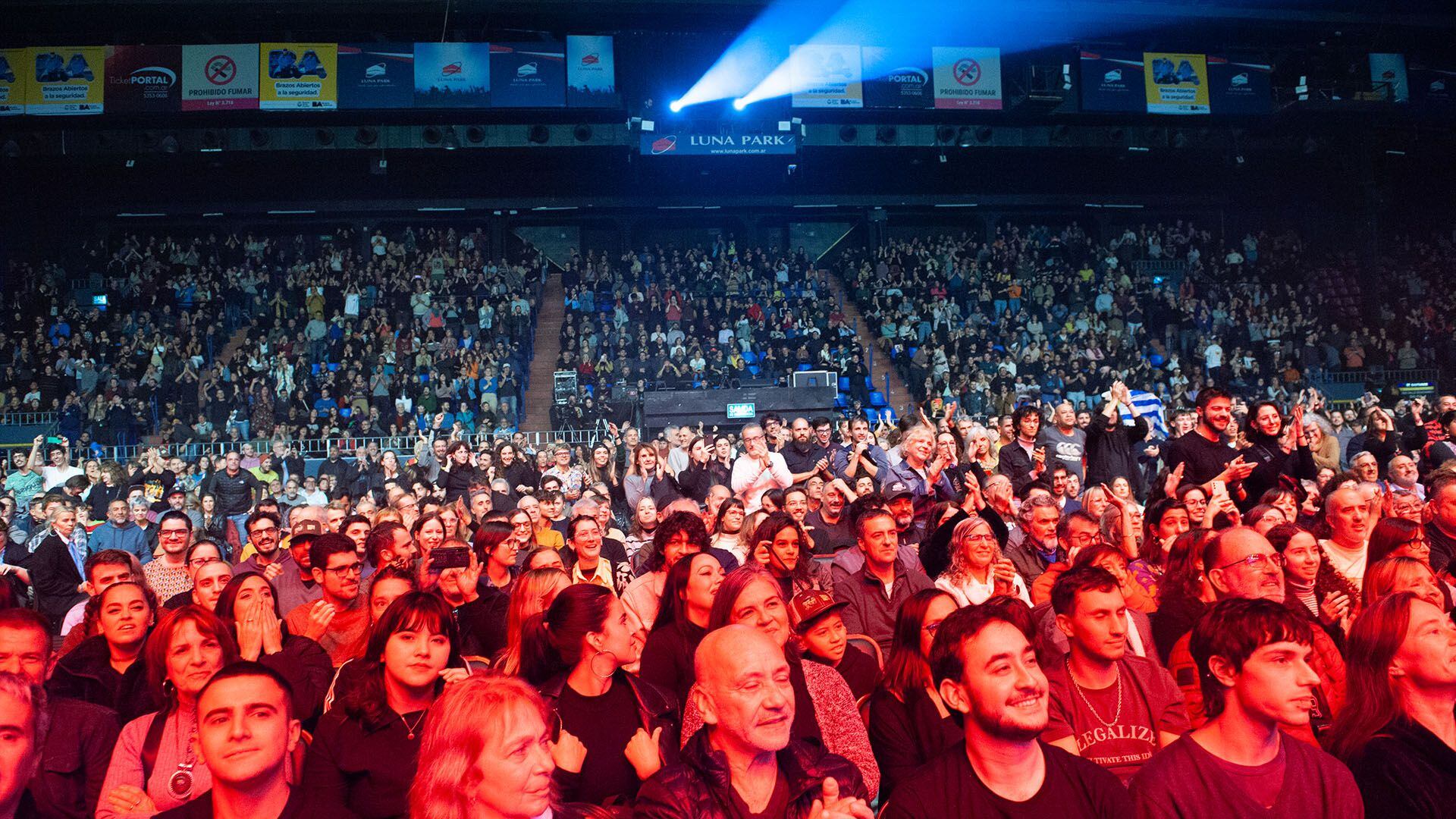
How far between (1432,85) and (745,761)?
30.0 meters

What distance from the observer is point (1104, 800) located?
271 centimetres

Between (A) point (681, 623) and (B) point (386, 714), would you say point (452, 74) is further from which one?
(B) point (386, 714)

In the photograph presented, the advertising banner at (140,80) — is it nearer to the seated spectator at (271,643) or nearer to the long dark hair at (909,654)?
the seated spectator at (271,643)

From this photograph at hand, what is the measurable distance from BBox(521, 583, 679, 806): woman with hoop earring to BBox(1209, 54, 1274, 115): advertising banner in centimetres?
2558

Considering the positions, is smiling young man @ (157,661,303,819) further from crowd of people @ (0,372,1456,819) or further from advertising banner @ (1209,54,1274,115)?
advertising banner @ (1209,54,1274,115)

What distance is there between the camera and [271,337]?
70.9 ft

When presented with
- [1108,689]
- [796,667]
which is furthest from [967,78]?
[796,667]

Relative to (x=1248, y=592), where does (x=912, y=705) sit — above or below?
below

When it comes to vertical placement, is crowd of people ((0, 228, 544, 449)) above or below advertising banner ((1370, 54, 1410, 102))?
below

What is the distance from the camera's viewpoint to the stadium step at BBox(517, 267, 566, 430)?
20.8 m

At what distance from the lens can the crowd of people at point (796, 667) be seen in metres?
2.75

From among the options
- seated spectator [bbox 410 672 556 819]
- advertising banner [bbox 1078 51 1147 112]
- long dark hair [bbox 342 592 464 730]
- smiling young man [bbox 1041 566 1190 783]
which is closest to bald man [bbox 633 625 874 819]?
seated spectator [bbox 410 672 556 819]

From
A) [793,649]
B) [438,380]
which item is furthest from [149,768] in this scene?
[438,380]

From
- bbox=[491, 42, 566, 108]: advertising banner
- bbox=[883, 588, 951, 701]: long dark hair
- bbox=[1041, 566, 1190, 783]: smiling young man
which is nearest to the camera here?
bbox=[1041, 566, 1190, 783]: smiling young man
